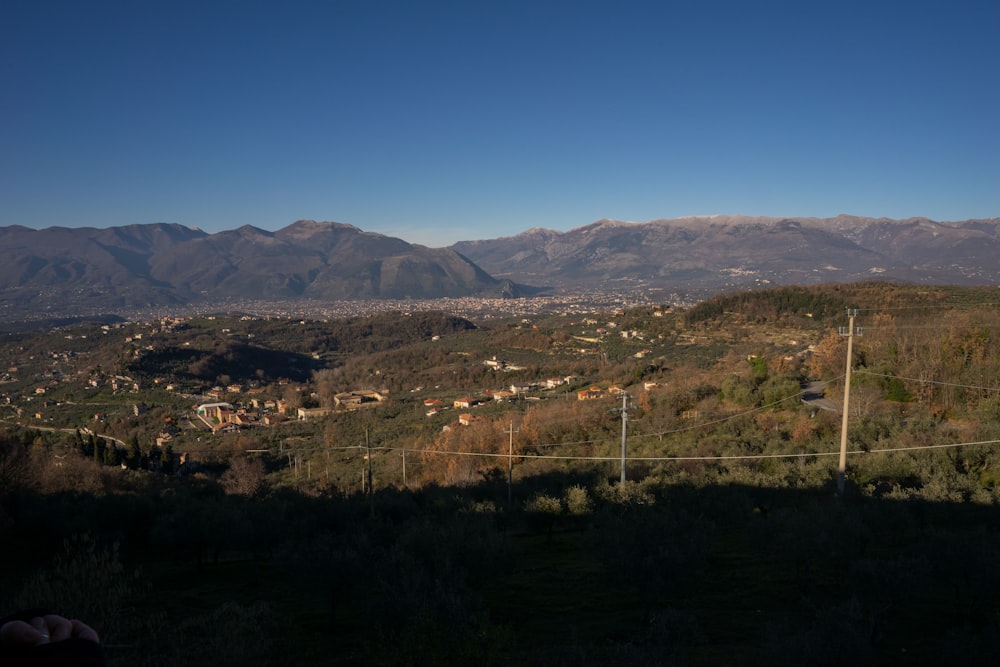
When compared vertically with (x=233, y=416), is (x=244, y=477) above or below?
above

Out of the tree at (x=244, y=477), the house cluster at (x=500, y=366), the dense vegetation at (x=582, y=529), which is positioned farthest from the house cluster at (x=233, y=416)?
the house cluster at (x=500, y=366)

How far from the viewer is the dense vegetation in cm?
959

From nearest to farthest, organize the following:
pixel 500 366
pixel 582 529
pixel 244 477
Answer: pixel 582 529, pixel 244 477, pixel 500 366

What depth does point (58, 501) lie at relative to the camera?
1944cm

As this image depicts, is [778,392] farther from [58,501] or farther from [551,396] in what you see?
[58,501]

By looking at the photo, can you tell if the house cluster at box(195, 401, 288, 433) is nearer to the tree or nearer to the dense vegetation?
the dense vegetation

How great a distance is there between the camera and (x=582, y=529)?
20.4m

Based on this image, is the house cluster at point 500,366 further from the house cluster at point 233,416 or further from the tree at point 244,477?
the tree at point 244,477

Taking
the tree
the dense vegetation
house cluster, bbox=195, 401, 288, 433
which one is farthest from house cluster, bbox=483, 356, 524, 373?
the tree

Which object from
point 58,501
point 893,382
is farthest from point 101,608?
point 893,382

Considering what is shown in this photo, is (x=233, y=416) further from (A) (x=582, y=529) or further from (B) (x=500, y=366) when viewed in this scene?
(A) (x=582, y=529)

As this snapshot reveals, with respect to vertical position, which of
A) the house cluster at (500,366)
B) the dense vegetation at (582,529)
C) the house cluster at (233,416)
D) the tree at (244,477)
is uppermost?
the dense vegetation at (582,529)

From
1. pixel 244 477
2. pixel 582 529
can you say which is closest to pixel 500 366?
pixel 244 477

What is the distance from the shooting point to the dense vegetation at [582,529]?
31.4 feet
